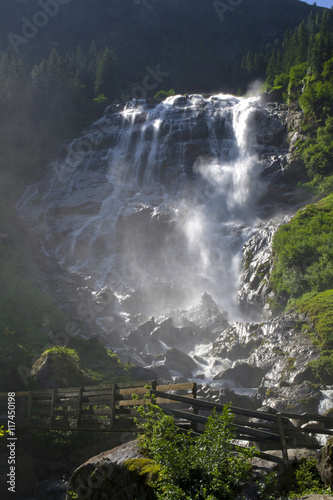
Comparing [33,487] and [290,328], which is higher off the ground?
[290,328]

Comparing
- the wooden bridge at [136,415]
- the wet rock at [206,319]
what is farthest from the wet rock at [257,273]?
the wooden bridge at [136,415]

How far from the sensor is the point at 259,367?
27.3 m

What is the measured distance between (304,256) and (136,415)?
28384mm

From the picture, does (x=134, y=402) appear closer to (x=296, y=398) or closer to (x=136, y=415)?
(x=136, y=415)

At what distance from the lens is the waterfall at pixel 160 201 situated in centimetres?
5084

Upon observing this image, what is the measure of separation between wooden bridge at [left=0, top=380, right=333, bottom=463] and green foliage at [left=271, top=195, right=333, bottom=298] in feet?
66.1

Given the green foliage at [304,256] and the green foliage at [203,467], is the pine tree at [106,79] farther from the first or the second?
the green foliage at [203,467]

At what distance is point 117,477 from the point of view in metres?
8.41

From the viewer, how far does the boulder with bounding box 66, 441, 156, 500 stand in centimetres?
782

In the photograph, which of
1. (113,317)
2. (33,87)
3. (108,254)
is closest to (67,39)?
(33,87)

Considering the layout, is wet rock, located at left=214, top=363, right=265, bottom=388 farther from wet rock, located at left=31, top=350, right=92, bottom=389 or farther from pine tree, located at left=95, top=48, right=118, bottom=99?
pine tree, located at left=95, top=48, right=118, bottom=99

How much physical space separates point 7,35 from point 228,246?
114 meters

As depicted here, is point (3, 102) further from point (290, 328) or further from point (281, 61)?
point (290, 328)

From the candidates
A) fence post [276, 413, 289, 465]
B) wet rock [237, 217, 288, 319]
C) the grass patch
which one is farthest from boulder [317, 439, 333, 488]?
wet rock [237, 217, 288, 319]
